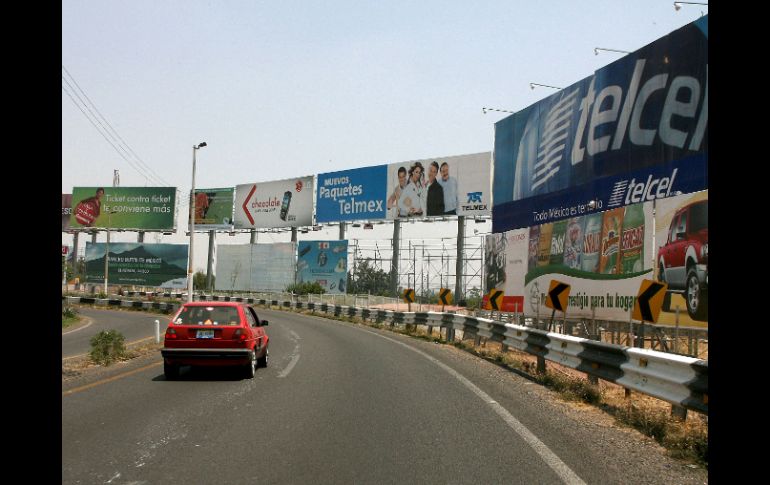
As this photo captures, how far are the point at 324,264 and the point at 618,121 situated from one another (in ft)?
148

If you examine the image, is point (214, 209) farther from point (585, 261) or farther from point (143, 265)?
point (585, 261)

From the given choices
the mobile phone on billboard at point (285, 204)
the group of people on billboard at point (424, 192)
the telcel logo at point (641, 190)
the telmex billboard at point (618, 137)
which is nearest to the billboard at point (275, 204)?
the mobile phone on billboard at point (285, 204)

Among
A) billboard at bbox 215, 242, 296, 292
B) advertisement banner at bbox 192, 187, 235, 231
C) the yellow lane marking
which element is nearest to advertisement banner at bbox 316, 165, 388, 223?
billboard at bbox 215, 242, 296, 292

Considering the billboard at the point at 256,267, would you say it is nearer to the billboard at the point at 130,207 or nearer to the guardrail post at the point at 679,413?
the billboard at the point at 130,207

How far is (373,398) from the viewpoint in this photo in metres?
10.2

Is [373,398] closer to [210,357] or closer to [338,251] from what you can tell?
[210,357]

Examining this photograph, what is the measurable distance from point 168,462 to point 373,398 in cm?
449

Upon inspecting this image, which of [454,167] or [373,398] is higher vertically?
[454,167]

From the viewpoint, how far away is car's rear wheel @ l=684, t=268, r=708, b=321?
14375 mm

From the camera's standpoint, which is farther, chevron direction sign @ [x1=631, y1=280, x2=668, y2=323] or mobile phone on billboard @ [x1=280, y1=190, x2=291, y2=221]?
mobile phone on billboard @ [x1=280, y1=190, x2=291, y2=221]

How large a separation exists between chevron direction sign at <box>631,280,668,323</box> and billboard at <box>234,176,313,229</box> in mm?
60968

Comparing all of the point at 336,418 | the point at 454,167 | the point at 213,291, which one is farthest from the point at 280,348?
Answer: the point at 213,291

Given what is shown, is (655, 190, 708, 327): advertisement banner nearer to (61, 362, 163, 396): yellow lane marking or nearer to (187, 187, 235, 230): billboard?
(61, 362, 163, 396): yellow lane marking
